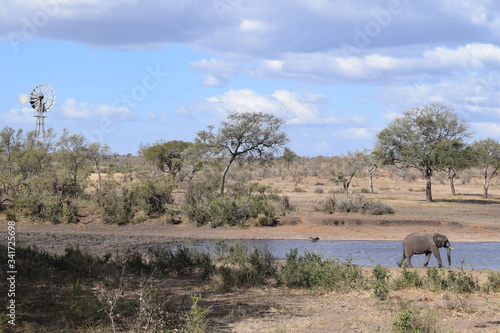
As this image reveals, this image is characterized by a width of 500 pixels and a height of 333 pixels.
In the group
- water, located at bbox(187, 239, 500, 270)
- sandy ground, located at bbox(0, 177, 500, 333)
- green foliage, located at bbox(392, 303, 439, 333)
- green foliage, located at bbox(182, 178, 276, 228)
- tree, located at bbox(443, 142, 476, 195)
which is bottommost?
water, located at bbox(187, 239, 500, 270)

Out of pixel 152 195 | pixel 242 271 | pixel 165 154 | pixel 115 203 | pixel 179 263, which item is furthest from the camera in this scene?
pixel 165 154

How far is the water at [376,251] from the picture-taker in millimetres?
21594

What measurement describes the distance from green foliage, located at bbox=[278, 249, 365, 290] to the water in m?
6.07

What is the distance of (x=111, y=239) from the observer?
1088 inches

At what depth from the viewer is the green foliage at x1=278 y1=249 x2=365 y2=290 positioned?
45.0ft

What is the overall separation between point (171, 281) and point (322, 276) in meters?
3.99

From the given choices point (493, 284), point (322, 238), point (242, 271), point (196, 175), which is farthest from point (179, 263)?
point (196, 175)

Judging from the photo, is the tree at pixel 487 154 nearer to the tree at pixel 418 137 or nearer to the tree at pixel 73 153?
the tree at pixel 418 137

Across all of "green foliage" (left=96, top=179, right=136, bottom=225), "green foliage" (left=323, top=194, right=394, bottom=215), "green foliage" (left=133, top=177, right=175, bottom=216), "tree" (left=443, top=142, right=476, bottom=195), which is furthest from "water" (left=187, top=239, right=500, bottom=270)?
"tree" (left=443, top=142, right=476, bottom=195)

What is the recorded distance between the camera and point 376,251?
2484 centimetres

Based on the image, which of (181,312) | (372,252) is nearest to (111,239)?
(372,252)

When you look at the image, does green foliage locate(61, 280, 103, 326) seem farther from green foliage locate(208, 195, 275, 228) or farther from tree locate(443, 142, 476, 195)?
tree locate(443, 142, 476, 195)

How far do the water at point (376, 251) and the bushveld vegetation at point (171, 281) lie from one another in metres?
5.34

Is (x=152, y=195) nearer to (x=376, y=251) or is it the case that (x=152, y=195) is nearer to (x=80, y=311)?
(x=376, y=251)
